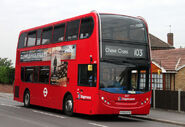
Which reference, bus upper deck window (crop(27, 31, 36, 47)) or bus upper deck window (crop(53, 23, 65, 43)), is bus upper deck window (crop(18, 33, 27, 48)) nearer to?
bus upper deck window (crop(27, 31, 36, 47))

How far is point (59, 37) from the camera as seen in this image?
16719 mm

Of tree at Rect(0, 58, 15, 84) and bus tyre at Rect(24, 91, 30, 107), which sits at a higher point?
tree at Rect(0, 58, 15, 84)

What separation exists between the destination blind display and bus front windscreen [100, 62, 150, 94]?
37cm

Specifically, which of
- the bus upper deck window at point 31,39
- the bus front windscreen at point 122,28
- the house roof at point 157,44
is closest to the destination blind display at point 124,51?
the bus front windscreen at point 122,28

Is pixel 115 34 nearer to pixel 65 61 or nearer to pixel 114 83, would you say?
pixel 114 83

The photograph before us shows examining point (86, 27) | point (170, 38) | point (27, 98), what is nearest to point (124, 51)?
point (86, 27)

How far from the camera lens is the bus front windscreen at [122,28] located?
13844mm

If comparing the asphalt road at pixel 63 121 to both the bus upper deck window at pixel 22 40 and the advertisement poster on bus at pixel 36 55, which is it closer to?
the advertisement poster on bus at pixel 36 55

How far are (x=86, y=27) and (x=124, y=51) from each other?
1915 millimetres

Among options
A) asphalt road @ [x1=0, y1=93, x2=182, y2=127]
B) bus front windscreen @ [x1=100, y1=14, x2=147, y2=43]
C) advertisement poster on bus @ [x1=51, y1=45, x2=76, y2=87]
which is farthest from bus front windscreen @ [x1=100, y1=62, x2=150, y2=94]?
advertisement poster on bus @ [x1=51, y1=45, x2=76, y2=87]

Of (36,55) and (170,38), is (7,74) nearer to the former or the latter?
(170,38)

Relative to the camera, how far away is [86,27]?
47.5 feet

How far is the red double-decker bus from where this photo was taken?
13.6m

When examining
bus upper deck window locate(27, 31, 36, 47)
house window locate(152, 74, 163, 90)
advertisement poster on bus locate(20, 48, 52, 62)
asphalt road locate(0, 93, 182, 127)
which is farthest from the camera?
house window locate(152, 74, 163, 90)
